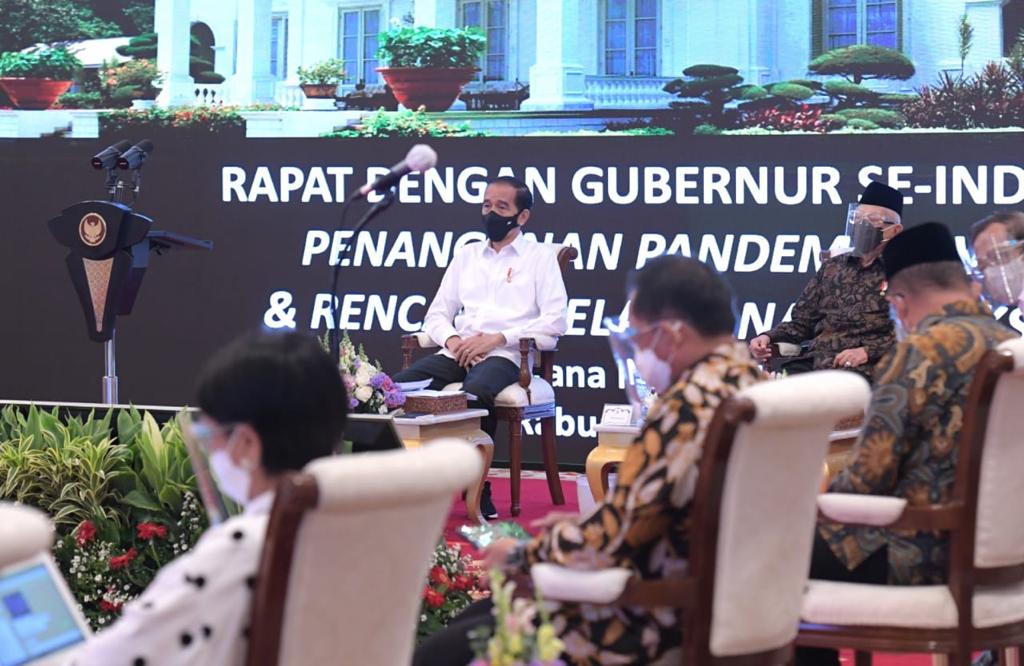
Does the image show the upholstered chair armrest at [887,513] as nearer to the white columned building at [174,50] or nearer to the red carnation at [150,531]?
the red carnation at [150,531]

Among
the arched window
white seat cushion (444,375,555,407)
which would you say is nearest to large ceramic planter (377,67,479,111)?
the arched window

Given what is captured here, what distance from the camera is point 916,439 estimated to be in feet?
9.64

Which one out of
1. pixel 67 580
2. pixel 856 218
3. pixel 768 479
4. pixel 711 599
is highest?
pixel 856 218

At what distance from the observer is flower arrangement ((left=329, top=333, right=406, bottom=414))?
5.27m

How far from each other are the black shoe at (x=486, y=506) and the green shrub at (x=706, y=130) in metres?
2.40

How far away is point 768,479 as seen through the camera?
235cm

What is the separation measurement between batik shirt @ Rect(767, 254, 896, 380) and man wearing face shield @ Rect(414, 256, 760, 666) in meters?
3.74

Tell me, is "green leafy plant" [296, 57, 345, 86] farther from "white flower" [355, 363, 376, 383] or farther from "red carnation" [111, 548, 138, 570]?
"red carnation" [111, 548, 138, 570]

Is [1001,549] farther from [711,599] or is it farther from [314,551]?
[314,551]

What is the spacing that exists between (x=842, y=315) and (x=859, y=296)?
109 millimetres

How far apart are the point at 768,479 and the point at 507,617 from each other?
0.59 metres

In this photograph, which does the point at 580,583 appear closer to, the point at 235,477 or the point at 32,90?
the point at 235,477

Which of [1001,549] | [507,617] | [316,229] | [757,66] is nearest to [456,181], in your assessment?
[316,229]

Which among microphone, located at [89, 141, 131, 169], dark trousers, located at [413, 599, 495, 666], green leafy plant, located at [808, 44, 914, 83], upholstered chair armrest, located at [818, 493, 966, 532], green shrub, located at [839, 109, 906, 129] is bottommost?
dark trousers, located at [413, 599, 495, 666]
